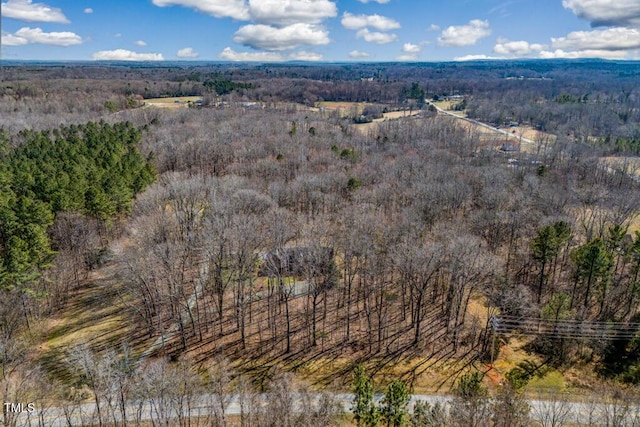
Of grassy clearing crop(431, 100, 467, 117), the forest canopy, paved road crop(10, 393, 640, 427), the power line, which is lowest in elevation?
paved road crop(10, 393, 640, 427)

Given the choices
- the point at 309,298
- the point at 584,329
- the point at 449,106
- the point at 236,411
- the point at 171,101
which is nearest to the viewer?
the point at 236,411

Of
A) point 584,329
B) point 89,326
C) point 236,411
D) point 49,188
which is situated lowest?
point 236,411

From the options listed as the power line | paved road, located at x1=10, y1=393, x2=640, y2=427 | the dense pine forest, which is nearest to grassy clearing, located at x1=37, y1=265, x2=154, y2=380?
the dense pine forest

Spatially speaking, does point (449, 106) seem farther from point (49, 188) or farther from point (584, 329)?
point (49, 188)

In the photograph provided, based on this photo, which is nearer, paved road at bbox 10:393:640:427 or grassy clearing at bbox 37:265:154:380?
paved road at bbox 10:393:640:427

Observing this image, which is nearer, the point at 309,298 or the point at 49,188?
the point at 309,298

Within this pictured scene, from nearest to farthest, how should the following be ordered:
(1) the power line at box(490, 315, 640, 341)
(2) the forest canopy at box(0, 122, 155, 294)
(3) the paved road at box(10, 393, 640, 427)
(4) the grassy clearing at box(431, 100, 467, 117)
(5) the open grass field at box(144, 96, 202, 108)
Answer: (3) the paved road at box(10, 393, 640, 427)
(1) the power line at box(490, 315, 640, 341)
(2) the forest canopy at box(0, 122, 155, 294)
(5) the open grass field at box(144, 96, 202, 108)
(4) the grassy clearing at box(431, 100, 467, 117)

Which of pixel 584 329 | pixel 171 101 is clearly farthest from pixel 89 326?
pixel 171 101

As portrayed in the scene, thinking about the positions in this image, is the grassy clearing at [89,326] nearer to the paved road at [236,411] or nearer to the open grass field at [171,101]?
the paved road at [236,411]

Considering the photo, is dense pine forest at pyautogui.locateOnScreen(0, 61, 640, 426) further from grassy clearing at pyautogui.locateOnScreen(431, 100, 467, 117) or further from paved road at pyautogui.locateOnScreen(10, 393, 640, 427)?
grassy clearing at pyautogui.locateOnScreen(431, 100, 467, 117)

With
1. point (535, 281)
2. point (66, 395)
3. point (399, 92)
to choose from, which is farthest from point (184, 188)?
point (399, 92)

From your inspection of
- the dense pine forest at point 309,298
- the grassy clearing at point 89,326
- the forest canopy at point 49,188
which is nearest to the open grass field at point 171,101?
the forest canopy at point 49,188
